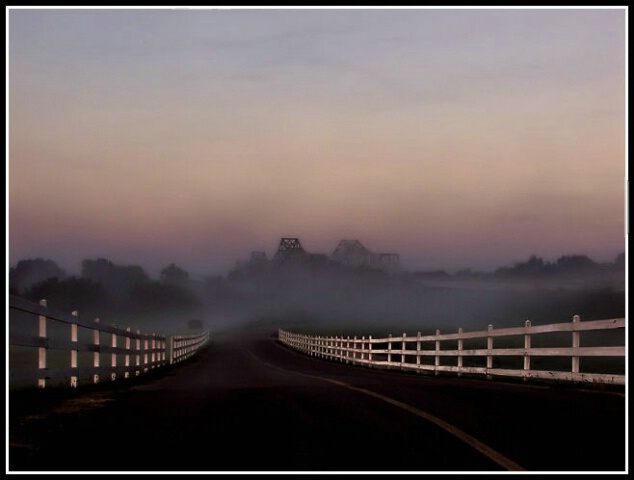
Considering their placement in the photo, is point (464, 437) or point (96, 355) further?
point (96, 355)

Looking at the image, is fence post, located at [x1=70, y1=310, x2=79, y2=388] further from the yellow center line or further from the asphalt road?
the yellow center line

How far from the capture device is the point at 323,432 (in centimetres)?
1178

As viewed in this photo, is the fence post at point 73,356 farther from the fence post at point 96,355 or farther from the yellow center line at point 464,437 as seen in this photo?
the yellow center line at point 464,437

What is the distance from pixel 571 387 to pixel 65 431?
35.8 ft

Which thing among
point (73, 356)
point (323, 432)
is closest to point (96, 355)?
point (73, 356)

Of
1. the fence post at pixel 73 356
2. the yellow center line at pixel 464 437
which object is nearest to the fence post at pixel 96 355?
the fence post at pixel 73 356

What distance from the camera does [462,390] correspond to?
18625 millimetres

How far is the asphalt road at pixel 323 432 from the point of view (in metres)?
9.58

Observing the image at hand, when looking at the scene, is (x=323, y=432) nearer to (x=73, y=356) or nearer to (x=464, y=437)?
(x=464, y=437)

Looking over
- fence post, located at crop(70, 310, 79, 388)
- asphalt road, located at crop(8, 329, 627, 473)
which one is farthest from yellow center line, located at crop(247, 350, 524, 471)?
fence post, located at crop(70, 310, 79, 388)

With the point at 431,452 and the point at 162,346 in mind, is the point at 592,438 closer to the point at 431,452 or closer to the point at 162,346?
the point at 431,452

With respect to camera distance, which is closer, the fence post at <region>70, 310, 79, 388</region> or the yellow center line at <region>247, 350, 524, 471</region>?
the yellow center line at <region>247, 350, 524, 471</region>

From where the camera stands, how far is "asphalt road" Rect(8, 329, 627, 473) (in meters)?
9.58

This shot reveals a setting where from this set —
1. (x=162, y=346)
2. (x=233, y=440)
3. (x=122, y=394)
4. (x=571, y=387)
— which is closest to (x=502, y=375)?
(x=571, y=387)
